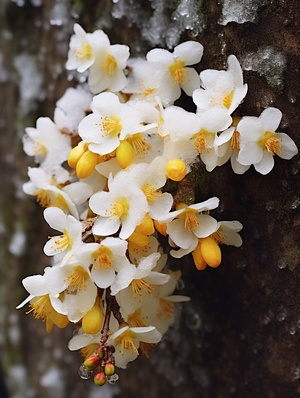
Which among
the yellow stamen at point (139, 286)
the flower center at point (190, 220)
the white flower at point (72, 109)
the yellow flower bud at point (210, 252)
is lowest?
the yellow stamen at point (139, 286)

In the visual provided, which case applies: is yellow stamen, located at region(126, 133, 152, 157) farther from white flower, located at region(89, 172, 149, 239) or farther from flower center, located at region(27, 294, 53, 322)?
flower center, located at region(27, 294, 53, 322)

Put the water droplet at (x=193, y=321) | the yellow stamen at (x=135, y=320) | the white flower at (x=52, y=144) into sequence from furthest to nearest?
the water droplet at (x=193, y=321) → the white flower at (x=52, y=144) → the yellow stamen at (x=135, y=320)

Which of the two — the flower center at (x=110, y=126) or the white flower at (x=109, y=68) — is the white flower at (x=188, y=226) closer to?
the flower center at (x=110, y=126)

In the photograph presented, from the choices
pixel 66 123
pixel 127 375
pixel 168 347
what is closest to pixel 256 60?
pixel 66 123

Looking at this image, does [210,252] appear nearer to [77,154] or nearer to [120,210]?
[120,210]

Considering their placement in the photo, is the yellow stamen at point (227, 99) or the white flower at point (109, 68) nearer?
the yellow stamen at point (227, 99)

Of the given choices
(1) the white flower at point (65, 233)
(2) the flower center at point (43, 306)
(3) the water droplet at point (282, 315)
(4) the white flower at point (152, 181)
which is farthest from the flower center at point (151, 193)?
(3) the water droplet at point (282, 315)

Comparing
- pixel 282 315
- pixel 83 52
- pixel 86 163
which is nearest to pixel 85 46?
pixel 83 52

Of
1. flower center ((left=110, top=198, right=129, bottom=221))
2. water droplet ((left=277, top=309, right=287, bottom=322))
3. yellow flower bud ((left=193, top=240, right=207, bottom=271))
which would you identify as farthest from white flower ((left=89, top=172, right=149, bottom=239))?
water droplet ((left=277, top=309, right=287, bottom=322))

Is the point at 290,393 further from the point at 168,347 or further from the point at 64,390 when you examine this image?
the point at 64,390
